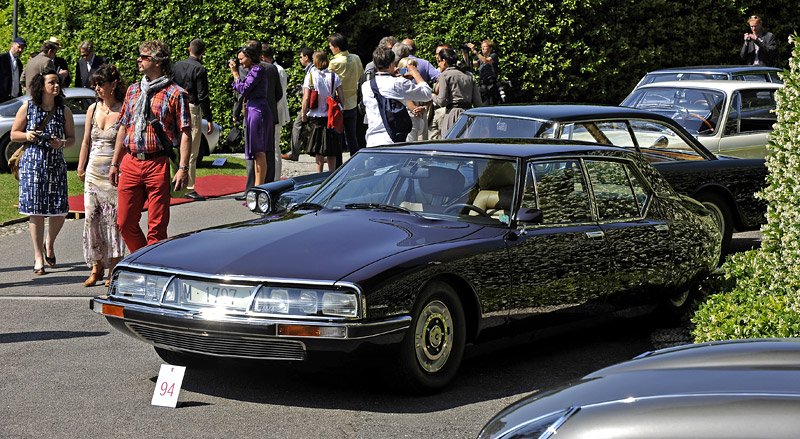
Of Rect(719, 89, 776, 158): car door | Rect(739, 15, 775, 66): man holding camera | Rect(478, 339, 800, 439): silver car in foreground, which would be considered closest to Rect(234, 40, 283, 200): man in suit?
Rect(719, 89, 776, 158): car door

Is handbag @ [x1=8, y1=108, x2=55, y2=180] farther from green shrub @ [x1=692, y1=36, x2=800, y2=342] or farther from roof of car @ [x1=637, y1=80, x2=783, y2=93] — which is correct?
roof of car @ [x1=637, y1=80, x2=783, y2=93]

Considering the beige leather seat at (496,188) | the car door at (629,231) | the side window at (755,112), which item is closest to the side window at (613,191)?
the car door at (629,231)

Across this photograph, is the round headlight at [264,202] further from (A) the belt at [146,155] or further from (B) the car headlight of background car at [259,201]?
(A) the belt at [146,155]

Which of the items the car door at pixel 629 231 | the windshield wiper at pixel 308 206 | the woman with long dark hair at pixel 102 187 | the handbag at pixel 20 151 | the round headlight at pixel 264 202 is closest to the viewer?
the windshield wiper at pixel 308 206

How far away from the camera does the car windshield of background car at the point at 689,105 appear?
46.5 feet

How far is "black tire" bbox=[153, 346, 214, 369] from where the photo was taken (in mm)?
6515

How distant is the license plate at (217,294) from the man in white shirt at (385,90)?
6133 mm

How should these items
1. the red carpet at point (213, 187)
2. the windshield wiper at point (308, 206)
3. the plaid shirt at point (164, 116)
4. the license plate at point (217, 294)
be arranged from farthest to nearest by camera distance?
the red carpet at point (213, 187)
the plaid shirt at point (164, 116)
the windshield wiper at point (308, 206)
the license plate at point (217, 294)

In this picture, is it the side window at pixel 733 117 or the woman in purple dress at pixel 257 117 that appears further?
the woman in purple dress at pixel 257 117

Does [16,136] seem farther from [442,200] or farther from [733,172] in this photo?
[733,172]

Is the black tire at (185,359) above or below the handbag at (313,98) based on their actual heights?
below

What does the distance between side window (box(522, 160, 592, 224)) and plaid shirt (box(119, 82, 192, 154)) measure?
10.1ft

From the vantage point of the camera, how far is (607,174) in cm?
811

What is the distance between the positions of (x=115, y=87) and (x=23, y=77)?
1067cm
